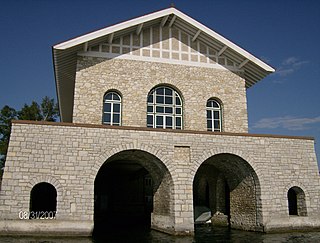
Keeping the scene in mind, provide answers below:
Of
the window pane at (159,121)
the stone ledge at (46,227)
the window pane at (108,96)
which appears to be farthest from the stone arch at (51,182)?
the window pane at (159,121)

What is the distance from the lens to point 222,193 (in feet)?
51.8

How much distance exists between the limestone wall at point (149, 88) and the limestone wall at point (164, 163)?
2241 millimetres

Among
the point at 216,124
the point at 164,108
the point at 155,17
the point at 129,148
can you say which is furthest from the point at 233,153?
the point at 155,17

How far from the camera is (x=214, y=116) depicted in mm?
15273

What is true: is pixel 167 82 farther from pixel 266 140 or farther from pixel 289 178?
pixel 289 178

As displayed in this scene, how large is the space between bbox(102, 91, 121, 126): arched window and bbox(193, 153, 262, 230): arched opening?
4230 millimetres

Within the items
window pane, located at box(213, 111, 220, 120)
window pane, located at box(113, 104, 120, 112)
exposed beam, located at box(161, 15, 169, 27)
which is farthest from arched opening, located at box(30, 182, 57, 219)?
exposed beam, located at box(161, 15, 169, 27)

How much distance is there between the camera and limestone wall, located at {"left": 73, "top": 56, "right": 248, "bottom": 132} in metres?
13.6

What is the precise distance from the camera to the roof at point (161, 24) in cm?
1334

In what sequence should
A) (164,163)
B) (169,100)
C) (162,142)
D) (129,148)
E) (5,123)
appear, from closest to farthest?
(129,148)
(164,163)
(162,142)
(169,100)
(5,123)

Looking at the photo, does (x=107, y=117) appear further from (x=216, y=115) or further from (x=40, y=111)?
(x=40, y=111)

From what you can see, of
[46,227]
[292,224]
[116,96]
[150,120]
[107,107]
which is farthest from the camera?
[150,120]

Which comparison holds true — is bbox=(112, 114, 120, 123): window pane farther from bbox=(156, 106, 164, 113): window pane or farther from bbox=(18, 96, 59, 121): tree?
bbox=(18, 96, 59, 121): tree

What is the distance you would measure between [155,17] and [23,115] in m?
23.4
